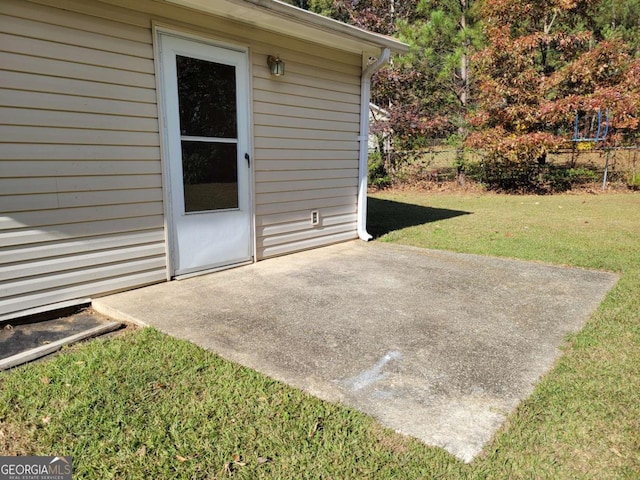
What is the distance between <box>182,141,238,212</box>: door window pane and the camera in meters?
3.75

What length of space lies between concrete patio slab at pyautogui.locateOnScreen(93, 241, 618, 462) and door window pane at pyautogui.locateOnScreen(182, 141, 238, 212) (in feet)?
2.20

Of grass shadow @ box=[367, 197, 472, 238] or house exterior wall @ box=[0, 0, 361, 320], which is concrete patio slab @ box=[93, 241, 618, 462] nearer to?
house exterior wall @ box=[0, 0, 361, 320]

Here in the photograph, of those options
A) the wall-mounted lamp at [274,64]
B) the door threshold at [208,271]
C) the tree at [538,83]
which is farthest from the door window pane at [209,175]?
the tree at [538,83]

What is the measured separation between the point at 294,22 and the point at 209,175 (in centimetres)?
159

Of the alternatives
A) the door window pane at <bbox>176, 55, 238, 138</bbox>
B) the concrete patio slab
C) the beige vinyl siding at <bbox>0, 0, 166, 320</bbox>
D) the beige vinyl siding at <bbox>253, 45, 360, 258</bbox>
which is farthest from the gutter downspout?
the beige vinyl siding at <bbox>0, 0, 166, 320</bbox>

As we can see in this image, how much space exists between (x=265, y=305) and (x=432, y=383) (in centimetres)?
145

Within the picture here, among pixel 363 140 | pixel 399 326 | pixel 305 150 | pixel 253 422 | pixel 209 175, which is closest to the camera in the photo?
pixel 253 422

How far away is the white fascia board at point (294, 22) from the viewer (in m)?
3.54

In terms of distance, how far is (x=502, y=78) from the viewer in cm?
1120

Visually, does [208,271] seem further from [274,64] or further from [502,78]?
[502,78]

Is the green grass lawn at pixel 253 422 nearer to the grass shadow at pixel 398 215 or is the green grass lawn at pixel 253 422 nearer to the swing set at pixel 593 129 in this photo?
the grass shadow at pixel 398 215

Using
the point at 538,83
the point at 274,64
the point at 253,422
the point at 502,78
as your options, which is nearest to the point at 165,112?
the point at 274,64

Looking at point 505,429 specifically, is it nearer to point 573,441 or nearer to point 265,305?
point 573,441

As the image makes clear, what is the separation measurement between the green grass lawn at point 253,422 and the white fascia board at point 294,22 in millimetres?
2656
